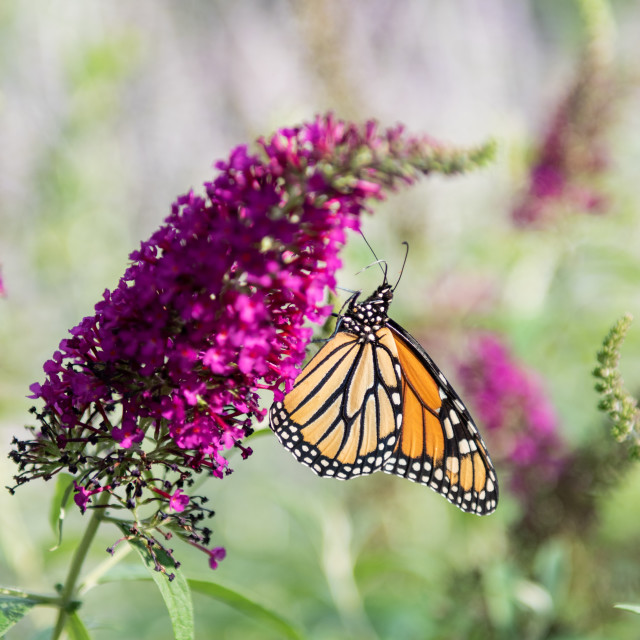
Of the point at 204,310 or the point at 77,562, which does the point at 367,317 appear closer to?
the point at 204,310

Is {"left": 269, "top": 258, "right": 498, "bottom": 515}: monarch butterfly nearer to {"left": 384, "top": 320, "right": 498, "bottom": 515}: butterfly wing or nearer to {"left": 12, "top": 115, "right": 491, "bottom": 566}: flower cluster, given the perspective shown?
{"left": 384, "top": 320, "right": 498, "bottom": 515}: butterfly wing

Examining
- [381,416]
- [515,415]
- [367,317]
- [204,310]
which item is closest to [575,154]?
[515,415]

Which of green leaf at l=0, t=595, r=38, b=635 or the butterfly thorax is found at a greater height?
the butterfly thorax

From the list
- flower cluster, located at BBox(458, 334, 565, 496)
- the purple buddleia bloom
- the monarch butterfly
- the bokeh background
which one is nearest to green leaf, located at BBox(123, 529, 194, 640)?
the bokeh background

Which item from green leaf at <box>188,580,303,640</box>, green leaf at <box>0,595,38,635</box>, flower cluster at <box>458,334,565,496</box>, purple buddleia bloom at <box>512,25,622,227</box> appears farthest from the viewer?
purple buddleia bloom at <box>512,25,622,227</box>

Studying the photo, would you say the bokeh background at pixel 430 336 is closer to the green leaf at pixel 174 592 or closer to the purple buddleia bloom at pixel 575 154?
the purple buddleia bloom at pixel 575 154

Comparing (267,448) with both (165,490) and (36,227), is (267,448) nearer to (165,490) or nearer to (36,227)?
(36,227)
